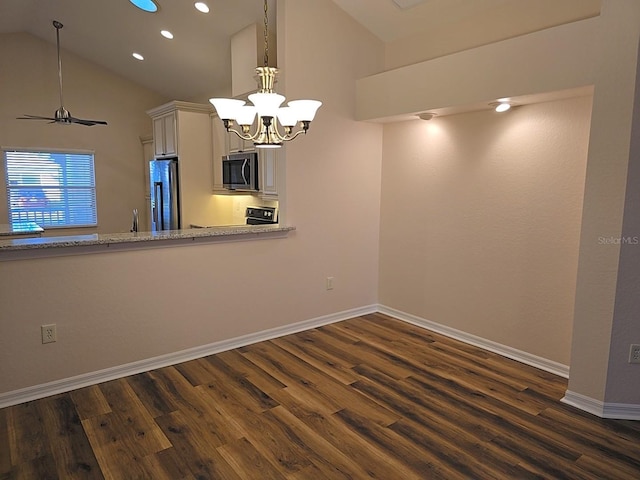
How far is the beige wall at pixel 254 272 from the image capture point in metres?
2.84

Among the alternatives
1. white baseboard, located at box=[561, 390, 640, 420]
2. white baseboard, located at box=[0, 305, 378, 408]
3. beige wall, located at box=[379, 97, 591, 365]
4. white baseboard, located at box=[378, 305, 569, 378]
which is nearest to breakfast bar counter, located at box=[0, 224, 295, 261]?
white baseboard, located at box=[0, 305, 378, 408]

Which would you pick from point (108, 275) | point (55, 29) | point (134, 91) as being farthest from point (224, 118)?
point (134, 91)

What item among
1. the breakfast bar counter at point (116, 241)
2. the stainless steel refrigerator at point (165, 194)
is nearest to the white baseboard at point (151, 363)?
the breakfast bar counter at point (116, 241)

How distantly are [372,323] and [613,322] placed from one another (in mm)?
2190

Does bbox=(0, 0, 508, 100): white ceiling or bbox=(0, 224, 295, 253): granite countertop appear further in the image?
bbox=(0, 0, 508, 100): white ceiling

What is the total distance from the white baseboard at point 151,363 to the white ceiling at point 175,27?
114 inches

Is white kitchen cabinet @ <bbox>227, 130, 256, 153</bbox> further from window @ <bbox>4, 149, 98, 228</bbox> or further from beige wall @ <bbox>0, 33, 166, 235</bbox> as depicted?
window @ <bbox>4, 149, 98, 228</bbox>

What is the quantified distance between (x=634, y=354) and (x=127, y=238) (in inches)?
132

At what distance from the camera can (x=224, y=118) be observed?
249 cm

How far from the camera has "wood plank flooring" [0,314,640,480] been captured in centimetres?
219

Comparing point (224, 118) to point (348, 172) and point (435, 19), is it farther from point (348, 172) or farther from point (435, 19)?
point (435, 19)

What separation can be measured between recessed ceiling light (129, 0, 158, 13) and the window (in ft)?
→ 9.95

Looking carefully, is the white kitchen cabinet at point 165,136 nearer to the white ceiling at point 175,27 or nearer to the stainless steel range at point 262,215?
the white ceiling at point 175,27

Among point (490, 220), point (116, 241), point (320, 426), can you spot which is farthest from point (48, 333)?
point (490, 220)
